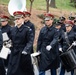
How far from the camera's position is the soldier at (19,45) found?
8.71 metres

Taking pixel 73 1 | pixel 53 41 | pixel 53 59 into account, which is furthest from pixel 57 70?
pixel 73 1

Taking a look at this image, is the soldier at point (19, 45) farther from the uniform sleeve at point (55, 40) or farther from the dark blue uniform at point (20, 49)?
the uniform sleeve at point (55, 40)

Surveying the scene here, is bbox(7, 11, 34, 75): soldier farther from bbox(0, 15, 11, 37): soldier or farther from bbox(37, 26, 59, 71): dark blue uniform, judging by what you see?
bbox(0, 15, 11, 37): soldier

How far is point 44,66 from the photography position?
31.5 ft

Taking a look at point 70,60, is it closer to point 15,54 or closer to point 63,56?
point 63,56

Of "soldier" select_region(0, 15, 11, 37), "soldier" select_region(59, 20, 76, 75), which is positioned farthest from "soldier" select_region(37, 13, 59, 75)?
"soldier" select_region(0, 15, 11, 37)

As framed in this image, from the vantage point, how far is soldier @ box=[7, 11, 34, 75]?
871 cm

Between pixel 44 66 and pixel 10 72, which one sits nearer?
pixel 10 72

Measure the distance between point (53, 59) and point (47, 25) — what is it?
0.97 metres

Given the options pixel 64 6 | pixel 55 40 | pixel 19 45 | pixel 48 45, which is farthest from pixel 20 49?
pixel 64 6

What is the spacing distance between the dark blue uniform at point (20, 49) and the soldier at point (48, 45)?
0.66m

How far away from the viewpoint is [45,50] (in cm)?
955

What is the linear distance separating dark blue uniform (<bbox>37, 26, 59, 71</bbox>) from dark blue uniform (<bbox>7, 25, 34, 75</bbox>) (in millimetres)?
657

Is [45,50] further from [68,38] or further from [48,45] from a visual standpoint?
[68,38]
